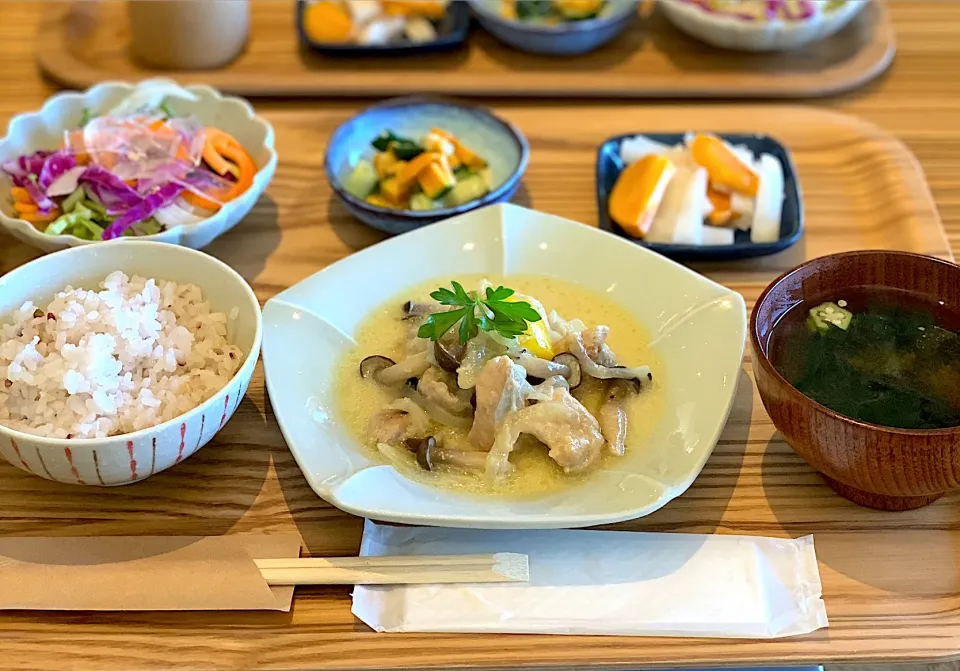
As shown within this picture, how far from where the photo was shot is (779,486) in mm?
1577

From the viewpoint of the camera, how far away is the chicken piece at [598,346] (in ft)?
5.39

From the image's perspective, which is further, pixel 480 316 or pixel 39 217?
pixel 39 217

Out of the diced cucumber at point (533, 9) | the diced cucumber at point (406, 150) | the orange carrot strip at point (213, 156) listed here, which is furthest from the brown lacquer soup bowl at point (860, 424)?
the diced cucumber at point (533, 9)

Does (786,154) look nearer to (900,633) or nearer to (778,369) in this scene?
(778,369)

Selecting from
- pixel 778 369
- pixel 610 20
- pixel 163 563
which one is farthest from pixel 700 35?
pixel 163 563

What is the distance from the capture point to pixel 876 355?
5.09ft

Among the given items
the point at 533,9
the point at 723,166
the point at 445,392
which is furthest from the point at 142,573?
the point at 533,9

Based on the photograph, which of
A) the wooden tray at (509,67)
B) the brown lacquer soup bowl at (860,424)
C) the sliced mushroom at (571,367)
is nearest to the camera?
the brown lacquer soup bowl at (860,424)

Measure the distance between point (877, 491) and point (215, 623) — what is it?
108cm

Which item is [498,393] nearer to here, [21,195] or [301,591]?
[301,591]

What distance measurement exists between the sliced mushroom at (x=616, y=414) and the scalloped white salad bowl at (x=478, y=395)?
3cm

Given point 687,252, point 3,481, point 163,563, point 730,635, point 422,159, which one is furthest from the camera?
point 422,159

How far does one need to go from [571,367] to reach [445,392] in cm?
24

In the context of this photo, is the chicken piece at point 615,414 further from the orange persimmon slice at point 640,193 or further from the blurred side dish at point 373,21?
the blurred side dish at point 373,21
